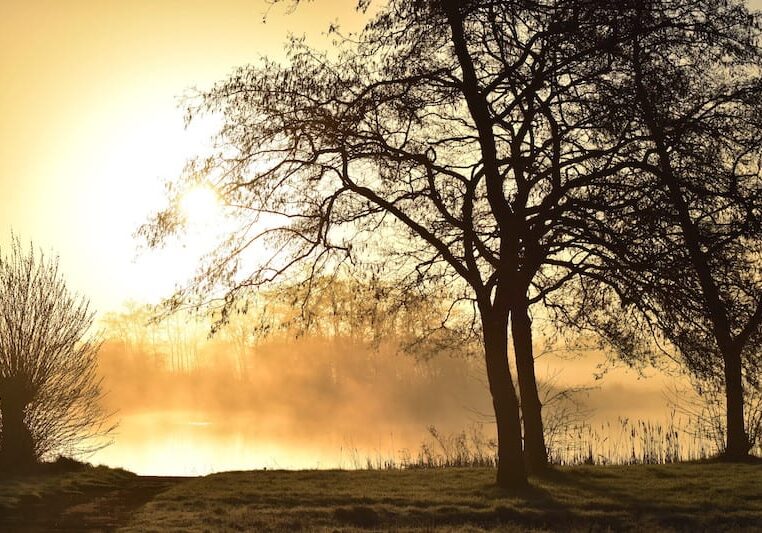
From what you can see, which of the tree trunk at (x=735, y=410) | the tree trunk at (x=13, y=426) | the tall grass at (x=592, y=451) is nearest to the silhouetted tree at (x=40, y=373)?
the tree trunk at (x=13, y=426)

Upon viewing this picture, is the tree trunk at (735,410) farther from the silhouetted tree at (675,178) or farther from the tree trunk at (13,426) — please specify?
the tree trunk at (13,426)

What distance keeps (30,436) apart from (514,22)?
1495 centimetres

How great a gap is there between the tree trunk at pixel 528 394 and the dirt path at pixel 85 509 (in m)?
8.45

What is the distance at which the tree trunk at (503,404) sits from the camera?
16.7 m

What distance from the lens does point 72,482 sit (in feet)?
57.7

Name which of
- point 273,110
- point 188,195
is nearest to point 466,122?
point 273,110

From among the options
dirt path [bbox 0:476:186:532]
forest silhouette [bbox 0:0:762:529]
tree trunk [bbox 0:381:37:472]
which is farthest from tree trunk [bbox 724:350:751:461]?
tree trunk [bbox 0:381:37:472]

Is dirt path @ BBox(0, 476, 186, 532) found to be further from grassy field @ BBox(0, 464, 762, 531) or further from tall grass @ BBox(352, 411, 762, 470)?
tall grass @ BBox(352, 411, 762, 470)

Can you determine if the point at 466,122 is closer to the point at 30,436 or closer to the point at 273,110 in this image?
the point at 273,110

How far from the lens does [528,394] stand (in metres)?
19.4

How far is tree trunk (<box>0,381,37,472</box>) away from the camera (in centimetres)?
1936

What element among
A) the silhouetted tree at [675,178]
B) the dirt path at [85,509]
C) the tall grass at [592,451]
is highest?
the silhouetted tree at [675,178]

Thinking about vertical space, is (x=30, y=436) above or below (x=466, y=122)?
below

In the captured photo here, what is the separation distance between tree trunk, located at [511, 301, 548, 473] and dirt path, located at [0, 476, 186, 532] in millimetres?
8450
